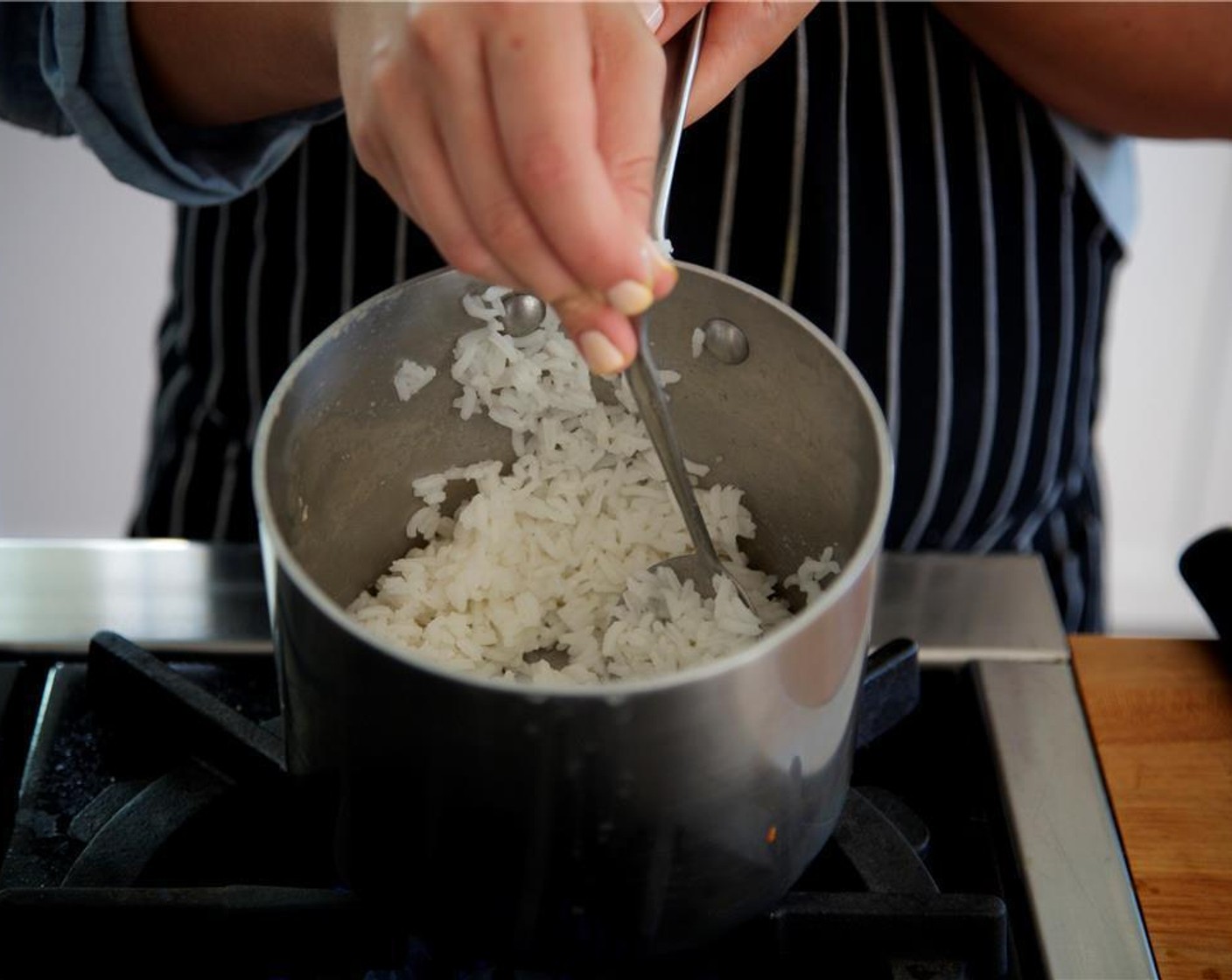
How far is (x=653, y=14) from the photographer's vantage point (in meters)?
0.59

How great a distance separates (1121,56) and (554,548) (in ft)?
1.50

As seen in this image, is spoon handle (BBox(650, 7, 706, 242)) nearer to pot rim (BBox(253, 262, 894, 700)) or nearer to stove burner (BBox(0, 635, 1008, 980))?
pot rim (BBox(253, 262, 894, 700))

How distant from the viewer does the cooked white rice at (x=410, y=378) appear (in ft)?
2.00

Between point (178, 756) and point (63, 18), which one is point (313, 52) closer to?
point (63, 18)

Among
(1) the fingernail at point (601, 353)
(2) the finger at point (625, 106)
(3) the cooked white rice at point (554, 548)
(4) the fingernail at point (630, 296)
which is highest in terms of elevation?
(2) the finger at point (625, 106)

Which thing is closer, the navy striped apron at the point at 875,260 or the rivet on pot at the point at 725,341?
the rivet on pot at the point at 725,341

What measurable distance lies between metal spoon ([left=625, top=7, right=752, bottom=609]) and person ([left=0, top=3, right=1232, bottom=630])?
0.07ft

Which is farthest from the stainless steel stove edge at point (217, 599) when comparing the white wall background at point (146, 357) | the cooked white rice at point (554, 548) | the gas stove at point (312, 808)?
the white wall background at point (146, 357)

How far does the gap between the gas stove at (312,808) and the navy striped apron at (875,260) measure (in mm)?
189

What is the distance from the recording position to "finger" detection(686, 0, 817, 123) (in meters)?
0.63

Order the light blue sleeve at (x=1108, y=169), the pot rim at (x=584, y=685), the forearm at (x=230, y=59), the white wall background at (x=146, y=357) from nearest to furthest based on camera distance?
1. the pot rim at (x=584, y=685)
2. the forearm at (x=230, y=59)
3. the light blue sleeve at (x=1108, y=169)
4. the white wall background at (x=146, y=357)

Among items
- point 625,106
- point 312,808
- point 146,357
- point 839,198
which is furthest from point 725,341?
point 146,357

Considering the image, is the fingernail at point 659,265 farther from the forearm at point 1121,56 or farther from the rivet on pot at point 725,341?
the forearm at point 1121,56

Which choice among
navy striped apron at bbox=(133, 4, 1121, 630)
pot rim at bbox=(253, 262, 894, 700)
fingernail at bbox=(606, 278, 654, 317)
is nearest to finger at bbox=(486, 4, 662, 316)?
fingernail at bbox=(606, 278, 654, 317)
